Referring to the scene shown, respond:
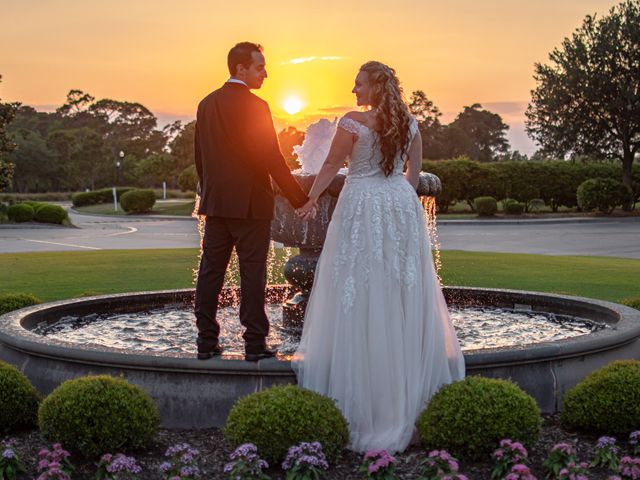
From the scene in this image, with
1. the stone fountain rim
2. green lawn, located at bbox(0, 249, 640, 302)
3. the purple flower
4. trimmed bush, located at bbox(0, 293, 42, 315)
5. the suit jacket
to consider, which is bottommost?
green lawn, located at bbox(0, 249, 640, 302)

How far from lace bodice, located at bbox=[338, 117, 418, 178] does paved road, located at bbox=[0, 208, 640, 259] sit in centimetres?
1446

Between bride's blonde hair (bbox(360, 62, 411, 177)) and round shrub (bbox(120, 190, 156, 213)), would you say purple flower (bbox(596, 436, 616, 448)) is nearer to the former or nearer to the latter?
bride's blonde hair (bbox(360, 62, 411, 177))

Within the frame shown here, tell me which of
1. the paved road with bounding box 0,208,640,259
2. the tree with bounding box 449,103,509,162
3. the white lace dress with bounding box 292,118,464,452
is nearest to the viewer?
the white lace dress with bounding box 292,118,464,452

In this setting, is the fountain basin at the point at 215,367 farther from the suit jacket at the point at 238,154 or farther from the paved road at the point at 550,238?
the paved road at the point at 550,238

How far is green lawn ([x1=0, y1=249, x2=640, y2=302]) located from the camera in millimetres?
12305

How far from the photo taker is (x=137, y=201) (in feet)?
139

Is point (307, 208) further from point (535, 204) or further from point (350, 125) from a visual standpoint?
point (535, 204)

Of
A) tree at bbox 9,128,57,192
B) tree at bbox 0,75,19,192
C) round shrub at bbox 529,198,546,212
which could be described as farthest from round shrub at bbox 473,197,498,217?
tree at bbox 9,128,57,192

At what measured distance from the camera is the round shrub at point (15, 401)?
16.4 feet

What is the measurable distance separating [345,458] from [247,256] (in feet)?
4.34

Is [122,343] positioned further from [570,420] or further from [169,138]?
[169,138]

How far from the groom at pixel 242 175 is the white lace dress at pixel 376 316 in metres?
0.37

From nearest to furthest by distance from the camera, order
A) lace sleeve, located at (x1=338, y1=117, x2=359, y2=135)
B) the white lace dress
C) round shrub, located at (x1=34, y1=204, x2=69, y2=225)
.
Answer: the white lace dress < lace sleeve, located at (x1=338, y1=117, x2=359, y2=135) < round shrub, located at (x1=34, y1=204, x2=69, y2=225)

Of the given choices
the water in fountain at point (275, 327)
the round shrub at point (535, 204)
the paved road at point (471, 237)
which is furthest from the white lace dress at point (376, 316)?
the round shrub at point (535, 204)
